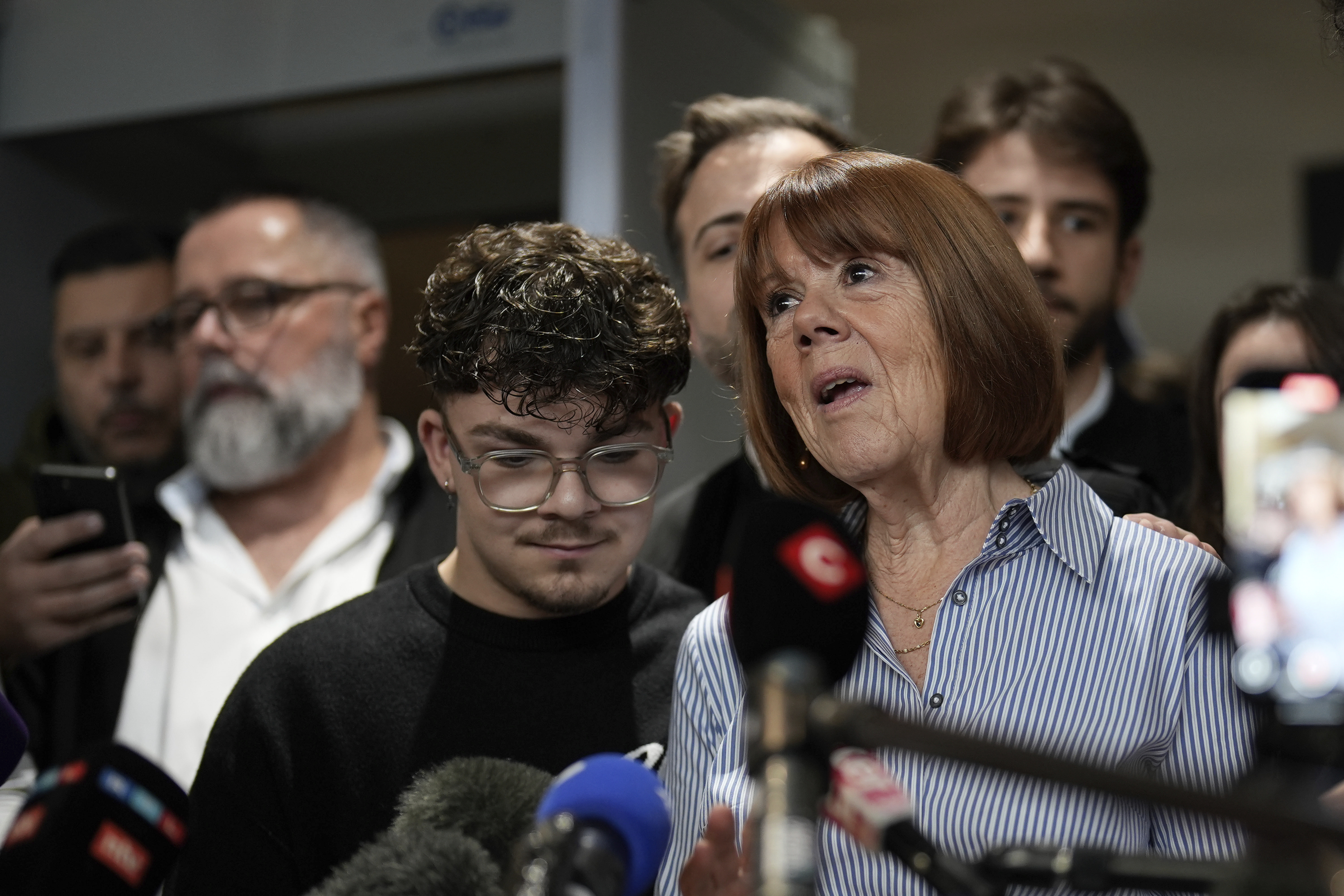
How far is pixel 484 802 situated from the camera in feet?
4.98

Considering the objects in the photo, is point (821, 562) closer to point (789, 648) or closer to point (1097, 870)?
point (789, 648)

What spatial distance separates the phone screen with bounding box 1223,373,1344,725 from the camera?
1.11 m

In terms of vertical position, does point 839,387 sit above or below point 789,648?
above

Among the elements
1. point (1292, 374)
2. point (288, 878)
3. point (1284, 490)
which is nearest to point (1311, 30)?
point (1292, 374)

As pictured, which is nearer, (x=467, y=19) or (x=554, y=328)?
(x=554, y=328)

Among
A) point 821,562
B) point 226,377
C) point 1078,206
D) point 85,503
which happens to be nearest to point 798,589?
point 821,562

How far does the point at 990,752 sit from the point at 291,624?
2376 millimetres

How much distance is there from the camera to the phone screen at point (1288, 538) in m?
1.11

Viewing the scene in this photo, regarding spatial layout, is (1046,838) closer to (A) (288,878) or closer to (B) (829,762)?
(B) (829,762)

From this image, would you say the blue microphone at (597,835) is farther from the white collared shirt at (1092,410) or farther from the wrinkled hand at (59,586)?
the wrinkled hand at (59,586)

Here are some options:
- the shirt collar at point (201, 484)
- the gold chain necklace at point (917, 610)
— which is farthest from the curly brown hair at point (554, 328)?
the shirt collar at point (201, 484)

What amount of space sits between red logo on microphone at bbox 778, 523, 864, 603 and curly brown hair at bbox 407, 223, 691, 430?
89cm

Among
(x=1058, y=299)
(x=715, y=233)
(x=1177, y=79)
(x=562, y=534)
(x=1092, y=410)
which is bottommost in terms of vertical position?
(x=562, y=534)

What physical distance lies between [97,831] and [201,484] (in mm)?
2401
